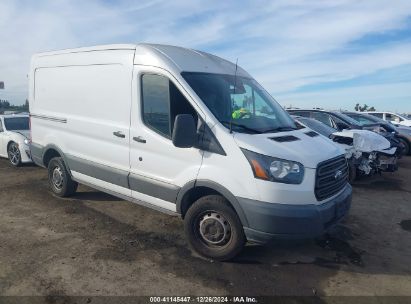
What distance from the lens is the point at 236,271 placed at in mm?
4129

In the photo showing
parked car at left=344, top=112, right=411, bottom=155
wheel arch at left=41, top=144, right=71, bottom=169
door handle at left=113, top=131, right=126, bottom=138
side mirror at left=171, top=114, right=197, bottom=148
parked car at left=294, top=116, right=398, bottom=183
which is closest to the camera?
side mirror at left=171, top=114, right=197, bottom=148

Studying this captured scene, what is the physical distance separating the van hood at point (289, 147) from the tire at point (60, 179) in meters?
3.69

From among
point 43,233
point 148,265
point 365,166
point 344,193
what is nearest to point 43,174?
point 43,233

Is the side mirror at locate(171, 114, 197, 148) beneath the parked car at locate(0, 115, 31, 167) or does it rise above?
above

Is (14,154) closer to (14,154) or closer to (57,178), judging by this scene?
(14,154)

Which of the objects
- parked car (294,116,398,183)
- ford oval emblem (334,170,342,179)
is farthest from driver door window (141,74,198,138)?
parked car (294,116,398,183)

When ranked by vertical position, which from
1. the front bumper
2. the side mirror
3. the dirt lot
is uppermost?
the side mirror

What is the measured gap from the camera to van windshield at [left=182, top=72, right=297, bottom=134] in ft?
14.4

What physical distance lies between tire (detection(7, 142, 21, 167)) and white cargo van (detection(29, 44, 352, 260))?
4361mm

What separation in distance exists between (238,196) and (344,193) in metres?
1.51

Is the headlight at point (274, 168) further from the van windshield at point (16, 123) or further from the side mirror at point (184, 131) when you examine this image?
the van windshield at point (16, 123)

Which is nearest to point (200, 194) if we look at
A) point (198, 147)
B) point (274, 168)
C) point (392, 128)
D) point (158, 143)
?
point (198, 147)

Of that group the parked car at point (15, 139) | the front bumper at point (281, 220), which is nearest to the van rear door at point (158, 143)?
the front bumper at point (281, 220)

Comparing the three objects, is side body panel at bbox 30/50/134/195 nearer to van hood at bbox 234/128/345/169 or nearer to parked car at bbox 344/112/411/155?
van hood at bbox 234/128/345/169
